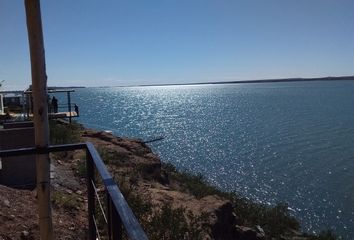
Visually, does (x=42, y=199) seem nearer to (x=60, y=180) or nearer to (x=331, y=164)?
(x=60, y=180)

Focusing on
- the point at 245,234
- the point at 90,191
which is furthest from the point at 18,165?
the point at 245,234

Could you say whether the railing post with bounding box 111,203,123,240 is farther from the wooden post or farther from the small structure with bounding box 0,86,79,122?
the small structure with bounding box 0,86,79,122

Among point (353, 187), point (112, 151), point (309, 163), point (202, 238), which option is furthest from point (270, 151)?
point (202, 238)

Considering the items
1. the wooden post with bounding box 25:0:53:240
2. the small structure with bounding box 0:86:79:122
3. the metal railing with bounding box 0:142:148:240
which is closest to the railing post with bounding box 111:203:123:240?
the metal railing with bounding box 0:142:148:240

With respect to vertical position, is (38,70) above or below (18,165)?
above

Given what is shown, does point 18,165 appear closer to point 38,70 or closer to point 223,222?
point 223,222

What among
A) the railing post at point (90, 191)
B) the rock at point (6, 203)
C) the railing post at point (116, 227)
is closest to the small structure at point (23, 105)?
the rock at point (6, 203)

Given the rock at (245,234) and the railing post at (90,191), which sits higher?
the railing post at (90,191)

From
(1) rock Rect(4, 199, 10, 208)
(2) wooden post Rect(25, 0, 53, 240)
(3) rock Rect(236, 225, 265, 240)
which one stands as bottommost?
(3) rock Rect(236, 225, 265, 240)

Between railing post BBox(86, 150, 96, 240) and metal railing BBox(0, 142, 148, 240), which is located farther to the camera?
railing post BBox(86, 150, 96, 240)

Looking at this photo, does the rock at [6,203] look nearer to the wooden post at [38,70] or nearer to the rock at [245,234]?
the wooden post at [38,70]

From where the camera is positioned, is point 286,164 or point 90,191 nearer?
point 90,191

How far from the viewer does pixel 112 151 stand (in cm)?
1448

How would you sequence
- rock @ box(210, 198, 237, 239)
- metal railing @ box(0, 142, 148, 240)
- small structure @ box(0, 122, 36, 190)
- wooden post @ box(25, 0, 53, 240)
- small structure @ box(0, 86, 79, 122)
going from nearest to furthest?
metal railing @ box(0, 142, 148, 240) → wooden post @ box(25, 0, 53, 240) → small structure @ box(0, 122, 36, 190) → rock @ box(210, 198, 237, 239) → small structure @ box(0, 86, 79, 122)
